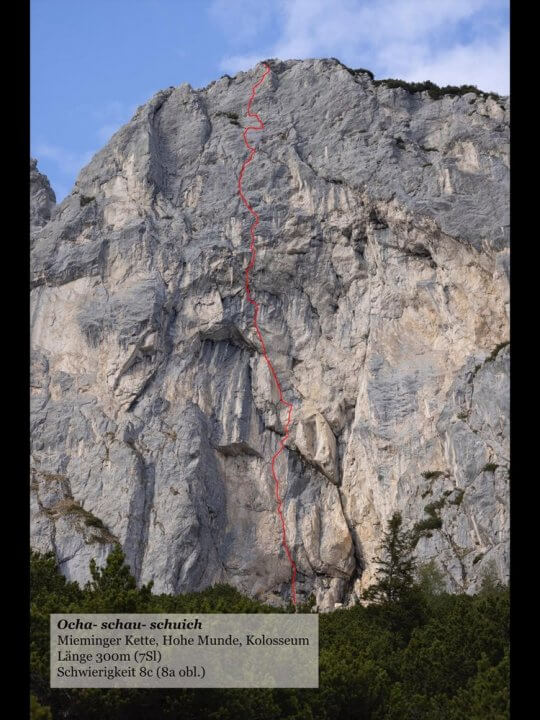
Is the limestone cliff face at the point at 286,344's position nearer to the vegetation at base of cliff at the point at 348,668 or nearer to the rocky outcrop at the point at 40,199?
the rocky outcrop at the point at 40,199

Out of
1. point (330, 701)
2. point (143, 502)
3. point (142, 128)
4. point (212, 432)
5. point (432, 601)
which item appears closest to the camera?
point (330, 701)

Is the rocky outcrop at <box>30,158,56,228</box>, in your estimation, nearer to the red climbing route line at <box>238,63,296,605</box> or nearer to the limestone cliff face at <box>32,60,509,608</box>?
the limestone cliff face at <box>32,60,509,608</box>

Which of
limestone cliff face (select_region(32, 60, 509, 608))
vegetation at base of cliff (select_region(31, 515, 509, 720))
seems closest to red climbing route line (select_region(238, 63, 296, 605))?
limestone cliff face (select_region(32, 60, 509, 608))

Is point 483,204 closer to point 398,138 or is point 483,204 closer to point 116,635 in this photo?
point 398,138

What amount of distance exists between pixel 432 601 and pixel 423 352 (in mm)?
17860

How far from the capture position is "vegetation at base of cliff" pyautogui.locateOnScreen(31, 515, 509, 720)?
782 inches

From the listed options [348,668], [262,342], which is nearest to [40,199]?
[262,342]

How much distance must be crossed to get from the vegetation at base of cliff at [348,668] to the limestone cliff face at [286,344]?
1313 centimetres

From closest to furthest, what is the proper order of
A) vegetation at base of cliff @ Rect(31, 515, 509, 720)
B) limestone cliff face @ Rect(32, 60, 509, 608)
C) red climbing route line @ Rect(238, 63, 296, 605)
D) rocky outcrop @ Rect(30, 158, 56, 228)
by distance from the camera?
vegetation at base of cliff @ Rect(31, 515, 509, 720) < limestone cliff face @ Rect(32, 60, 509, 608) < red climbing route line @ Rect(238, 63, 296, 605) < rocky outcrop @ Rect(30, 158, 56, 228)

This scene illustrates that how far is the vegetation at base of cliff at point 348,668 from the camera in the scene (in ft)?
65.2

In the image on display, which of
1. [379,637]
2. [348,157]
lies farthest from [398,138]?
[379,637]

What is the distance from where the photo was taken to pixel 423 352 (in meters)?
53.4

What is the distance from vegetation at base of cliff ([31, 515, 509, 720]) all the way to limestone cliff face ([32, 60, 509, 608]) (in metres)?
13.1

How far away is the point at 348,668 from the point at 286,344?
35349 millimetres
